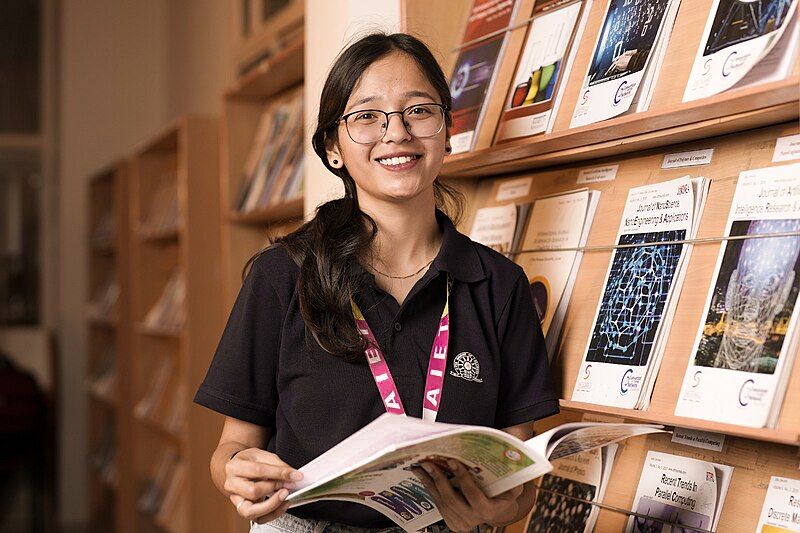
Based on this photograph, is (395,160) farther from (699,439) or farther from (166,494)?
(166,494)

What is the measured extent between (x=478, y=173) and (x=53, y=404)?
4.54 metres

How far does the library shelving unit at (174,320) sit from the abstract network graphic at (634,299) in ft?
6.84

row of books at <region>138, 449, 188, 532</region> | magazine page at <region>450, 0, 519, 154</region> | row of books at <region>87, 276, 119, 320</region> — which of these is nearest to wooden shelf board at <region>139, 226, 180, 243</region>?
row of books at <region>87, 276, 119, 320</region>

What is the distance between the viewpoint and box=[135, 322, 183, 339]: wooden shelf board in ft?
12.5

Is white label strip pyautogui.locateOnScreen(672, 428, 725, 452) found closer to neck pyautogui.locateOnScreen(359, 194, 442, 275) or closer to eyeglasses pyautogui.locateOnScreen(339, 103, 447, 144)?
neck pyautogui.locateOnScreen(359, 194, 442, 275)

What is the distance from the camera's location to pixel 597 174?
1.86m

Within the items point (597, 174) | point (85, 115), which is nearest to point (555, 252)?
point (597, 174)

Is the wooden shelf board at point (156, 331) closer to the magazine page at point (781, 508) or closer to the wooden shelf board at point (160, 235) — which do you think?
the wooden shelf board at point (160, 235)

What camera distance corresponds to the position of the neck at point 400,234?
1558 mm

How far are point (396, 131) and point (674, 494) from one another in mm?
772

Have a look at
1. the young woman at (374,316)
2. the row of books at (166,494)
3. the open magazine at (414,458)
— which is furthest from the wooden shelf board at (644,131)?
the row of books at (166,494)

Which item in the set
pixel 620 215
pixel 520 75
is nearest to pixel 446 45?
pixel 520 75

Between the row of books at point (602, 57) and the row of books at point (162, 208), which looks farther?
the row of books at point (162, 208)

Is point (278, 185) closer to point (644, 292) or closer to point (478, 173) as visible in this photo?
point (478, 173)
